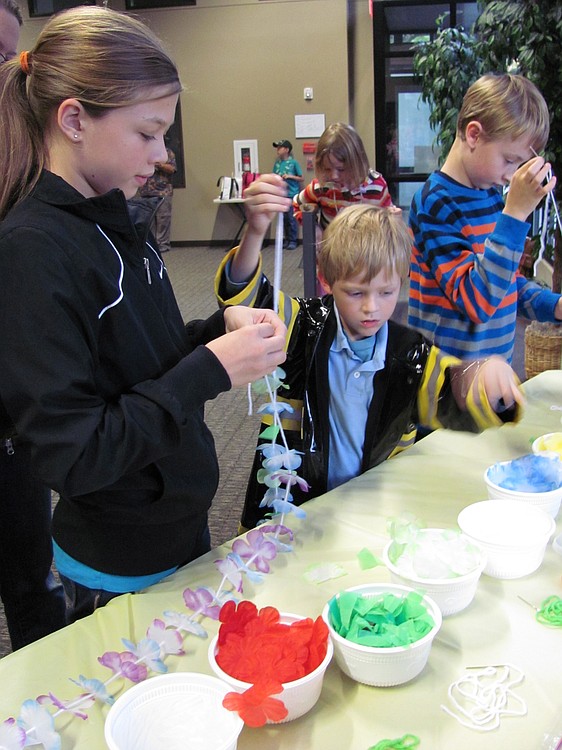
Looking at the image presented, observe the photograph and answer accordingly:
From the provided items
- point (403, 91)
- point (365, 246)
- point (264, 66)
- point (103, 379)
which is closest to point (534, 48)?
point (365, 246)

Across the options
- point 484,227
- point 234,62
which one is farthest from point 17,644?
point 234,62

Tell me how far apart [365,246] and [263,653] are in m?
0.85

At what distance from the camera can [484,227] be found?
1783 millimetres

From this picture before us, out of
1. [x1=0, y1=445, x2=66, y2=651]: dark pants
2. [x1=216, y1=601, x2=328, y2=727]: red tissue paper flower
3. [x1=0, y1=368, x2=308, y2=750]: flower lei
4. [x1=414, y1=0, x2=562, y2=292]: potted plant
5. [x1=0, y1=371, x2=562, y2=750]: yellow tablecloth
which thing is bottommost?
[x1=0, y1=445, x2=66, y2=651]: dark pants

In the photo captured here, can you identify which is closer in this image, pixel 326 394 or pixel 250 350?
pixel 250 350

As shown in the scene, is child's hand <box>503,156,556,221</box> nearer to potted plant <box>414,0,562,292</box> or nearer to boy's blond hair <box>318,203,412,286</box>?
boy's blond hair <box>318,203,412,286</box>

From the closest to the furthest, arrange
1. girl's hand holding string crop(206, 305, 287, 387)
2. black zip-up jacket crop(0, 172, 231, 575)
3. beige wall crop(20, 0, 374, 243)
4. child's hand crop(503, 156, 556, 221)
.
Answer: black zip-up jacket crop(0, 172, 231, 575) < girl's hand holding string crop(206, 305, 287, 387) < child's hand crop(503, 156, 556, 221) < beige wall crop(20, 0, 374, 243)

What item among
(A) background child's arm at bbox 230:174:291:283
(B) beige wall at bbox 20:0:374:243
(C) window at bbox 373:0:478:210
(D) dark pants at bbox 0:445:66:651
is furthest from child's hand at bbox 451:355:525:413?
(B) beige wall at bbox 20:0:374:243

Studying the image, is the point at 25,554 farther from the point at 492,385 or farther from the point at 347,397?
the point at 492,385

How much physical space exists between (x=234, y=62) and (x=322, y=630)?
834 cm

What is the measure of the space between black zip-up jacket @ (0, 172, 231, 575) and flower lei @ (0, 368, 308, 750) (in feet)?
0.36

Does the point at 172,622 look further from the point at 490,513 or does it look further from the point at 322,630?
the point at 490,513

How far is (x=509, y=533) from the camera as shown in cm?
106

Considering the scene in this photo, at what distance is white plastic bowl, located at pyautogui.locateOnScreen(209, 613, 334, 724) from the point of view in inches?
28.2
